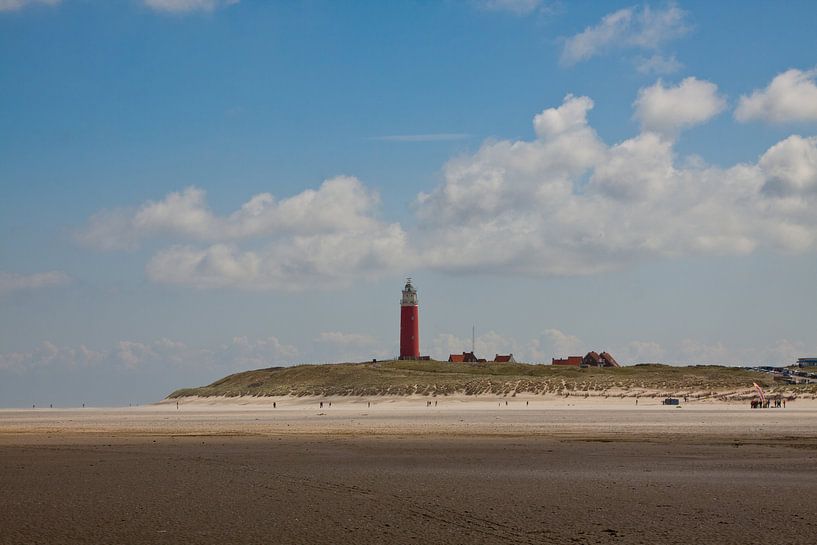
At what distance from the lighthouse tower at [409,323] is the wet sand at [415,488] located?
8798 cm

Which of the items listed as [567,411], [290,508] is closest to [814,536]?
[290,508]

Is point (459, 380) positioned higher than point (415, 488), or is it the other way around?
point (459, 380)

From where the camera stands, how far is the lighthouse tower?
127562mm

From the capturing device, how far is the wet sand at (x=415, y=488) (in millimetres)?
15797

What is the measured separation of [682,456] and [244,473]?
14.6 metres

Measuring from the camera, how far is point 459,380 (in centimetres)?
9812

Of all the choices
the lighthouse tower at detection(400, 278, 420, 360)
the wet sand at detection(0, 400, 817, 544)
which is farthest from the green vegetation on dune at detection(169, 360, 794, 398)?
the wet sand at detection(0, 400, 817, 544)

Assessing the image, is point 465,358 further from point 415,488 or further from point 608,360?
point 415,488

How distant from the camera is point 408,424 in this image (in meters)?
49.4

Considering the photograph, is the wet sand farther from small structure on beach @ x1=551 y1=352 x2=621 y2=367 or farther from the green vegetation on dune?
small structure on beach @ x1=551 y1=352 x2=621 y2=367

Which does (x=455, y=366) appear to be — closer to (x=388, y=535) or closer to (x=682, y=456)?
(x=682, y=456)

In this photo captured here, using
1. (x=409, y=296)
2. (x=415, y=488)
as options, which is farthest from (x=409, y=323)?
(x=415, y=488)

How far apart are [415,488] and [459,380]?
7741cm

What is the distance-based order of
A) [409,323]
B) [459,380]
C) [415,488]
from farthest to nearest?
[409,323] < [459,380] < [415,488]
